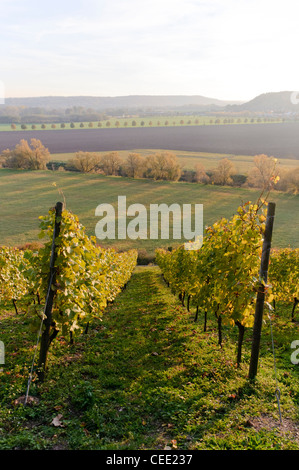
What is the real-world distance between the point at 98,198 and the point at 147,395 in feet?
195

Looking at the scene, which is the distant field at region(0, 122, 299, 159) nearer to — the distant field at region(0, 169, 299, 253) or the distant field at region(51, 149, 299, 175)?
the distant field at region(51, 149, 299, 175)

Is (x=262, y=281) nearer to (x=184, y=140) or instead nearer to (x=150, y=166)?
(x=150, y=166)

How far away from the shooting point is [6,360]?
7.74 metres

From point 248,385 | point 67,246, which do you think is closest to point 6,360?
point 67,246

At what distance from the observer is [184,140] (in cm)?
13188

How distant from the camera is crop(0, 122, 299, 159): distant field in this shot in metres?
106

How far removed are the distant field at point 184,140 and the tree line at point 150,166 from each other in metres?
18.7

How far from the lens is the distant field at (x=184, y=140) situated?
10581 cm

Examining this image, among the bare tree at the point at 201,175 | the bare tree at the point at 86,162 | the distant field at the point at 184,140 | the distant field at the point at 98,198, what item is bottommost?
the distant field at the point at 98,198

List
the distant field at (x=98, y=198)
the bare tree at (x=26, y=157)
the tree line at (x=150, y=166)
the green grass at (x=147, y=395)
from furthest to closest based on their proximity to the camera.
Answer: the bare tree at (x=26, y=157)
the tree line at (x=150, y=166)
the distant field at (x=98, y=198)
the green grass at (x=147, y=395)

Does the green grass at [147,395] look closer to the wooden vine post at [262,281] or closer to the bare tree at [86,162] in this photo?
the wooden vine post at [262,281]

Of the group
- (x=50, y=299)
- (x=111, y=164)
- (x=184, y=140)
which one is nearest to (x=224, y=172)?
(x=111, y=164)

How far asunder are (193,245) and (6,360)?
861 centimetres

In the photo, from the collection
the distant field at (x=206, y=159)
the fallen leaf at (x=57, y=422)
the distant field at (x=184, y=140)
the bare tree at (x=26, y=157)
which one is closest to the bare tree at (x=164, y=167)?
the distant field at (x=206, y=159)
